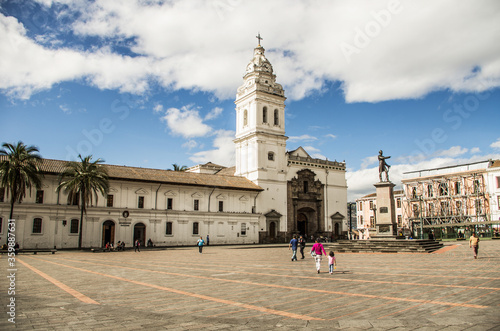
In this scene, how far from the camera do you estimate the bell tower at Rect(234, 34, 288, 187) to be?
172 feet

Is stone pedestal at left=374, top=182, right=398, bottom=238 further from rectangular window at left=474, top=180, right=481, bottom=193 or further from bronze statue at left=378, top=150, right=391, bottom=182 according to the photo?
rectangular window at left=474, top=180, right=481, bottom=193

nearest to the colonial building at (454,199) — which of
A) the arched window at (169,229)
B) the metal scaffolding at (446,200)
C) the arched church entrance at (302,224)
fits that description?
the metal scaffolding at (446,200)

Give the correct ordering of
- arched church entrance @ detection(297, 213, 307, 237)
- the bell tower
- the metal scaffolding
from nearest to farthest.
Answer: the metal scaffolding < the bell tower < arched church entrance @ detection(297, 213, 307, 237)

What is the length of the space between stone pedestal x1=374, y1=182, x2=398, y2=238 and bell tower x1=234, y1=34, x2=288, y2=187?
85.1 ft

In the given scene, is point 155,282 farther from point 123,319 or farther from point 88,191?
point 88,191

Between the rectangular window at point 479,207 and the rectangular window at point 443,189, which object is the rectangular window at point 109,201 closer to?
the rectangular window at point 479,207

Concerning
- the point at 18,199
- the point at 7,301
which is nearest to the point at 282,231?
the point at 18,199

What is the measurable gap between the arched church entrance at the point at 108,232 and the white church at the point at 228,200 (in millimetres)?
104

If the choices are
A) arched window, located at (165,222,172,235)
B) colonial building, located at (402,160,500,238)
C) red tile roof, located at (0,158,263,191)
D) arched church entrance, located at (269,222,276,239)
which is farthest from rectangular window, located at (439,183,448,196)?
arched window, located at (165,222,172,235)

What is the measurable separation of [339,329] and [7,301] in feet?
23.8

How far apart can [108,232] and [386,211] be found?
2790 centimetres

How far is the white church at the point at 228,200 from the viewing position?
36469 millimetres

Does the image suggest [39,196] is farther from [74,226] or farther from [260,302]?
[260,302]

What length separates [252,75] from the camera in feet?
182
